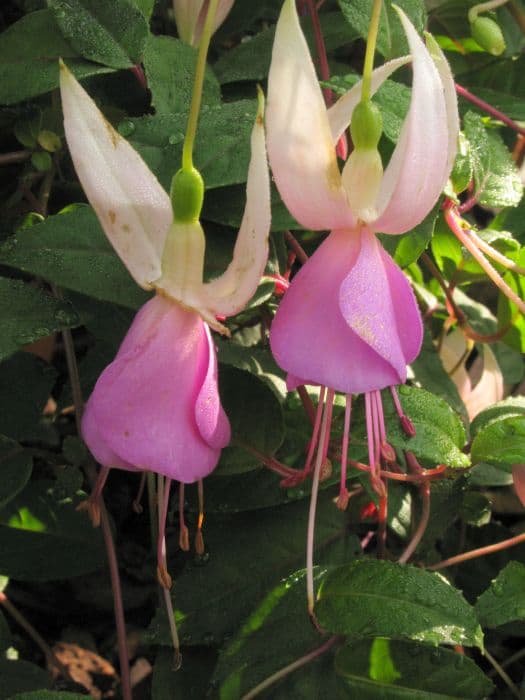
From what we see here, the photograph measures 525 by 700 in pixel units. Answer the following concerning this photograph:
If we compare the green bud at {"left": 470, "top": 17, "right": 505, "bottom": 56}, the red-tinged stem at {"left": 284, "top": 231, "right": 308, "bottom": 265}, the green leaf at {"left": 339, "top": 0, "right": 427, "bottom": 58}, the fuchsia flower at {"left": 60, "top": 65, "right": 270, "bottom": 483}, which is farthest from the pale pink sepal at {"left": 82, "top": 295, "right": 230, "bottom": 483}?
the green bud at {"left": 470, "top": 17, "right": 505, "bottom": 56}

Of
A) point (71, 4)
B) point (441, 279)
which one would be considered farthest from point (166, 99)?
point (441, 279)

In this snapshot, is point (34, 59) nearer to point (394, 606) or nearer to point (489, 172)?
point (489, 172)

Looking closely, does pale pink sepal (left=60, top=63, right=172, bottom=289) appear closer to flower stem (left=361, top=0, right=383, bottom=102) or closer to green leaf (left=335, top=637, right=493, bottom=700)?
flower stem (left=361, top=0, right=383, bottom=102)

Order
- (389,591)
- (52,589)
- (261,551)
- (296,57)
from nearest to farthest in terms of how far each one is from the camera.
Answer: (296,57), (389,591), (261,551), (52,589)

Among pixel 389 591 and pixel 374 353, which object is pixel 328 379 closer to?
pixel 374 353

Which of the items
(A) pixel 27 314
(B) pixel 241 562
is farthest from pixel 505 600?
(A) pixel 27 314

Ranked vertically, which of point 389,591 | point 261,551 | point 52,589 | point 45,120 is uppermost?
point 45,120

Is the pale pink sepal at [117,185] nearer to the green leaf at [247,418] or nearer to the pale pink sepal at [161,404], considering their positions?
the pale pink sepal at [161,404]
